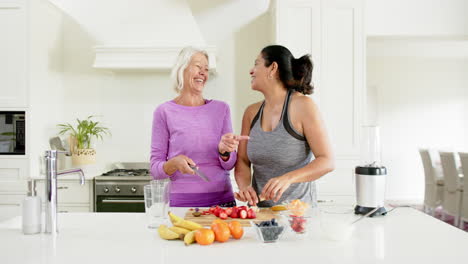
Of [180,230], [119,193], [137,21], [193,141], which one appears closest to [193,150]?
[193,141]

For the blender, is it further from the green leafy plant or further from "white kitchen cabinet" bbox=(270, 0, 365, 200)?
the green leafy plant

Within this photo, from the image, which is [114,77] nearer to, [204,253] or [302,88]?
[302,88]

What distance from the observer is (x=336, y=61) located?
3473mm

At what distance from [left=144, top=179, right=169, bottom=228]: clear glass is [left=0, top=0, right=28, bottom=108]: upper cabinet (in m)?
2.35

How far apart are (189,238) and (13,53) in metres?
2.78

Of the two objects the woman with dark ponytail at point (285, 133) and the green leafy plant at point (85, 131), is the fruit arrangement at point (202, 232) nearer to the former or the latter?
the woman with dark ponytail at point (285, 133)

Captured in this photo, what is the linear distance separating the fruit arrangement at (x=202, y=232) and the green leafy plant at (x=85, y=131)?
2.71 metres

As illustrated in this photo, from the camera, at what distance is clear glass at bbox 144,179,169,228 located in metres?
1.53

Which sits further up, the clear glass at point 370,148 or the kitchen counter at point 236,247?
the clear glass at point 370,148

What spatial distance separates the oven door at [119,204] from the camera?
3.48 metres

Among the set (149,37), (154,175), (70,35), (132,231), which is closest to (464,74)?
(149,37)

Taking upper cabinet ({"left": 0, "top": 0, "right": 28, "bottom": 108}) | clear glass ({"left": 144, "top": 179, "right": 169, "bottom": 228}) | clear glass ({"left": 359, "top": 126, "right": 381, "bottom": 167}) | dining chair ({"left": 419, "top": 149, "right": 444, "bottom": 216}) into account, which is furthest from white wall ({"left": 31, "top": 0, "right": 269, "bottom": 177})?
dining chair ({"left": 419, "top": 149, "right": 444, "bottom": 216})

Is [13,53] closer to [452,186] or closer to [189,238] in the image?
[189,238]

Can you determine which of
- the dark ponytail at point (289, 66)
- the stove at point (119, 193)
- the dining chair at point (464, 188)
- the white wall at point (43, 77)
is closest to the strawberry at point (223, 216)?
the dark ponytail at point (289, 66)
